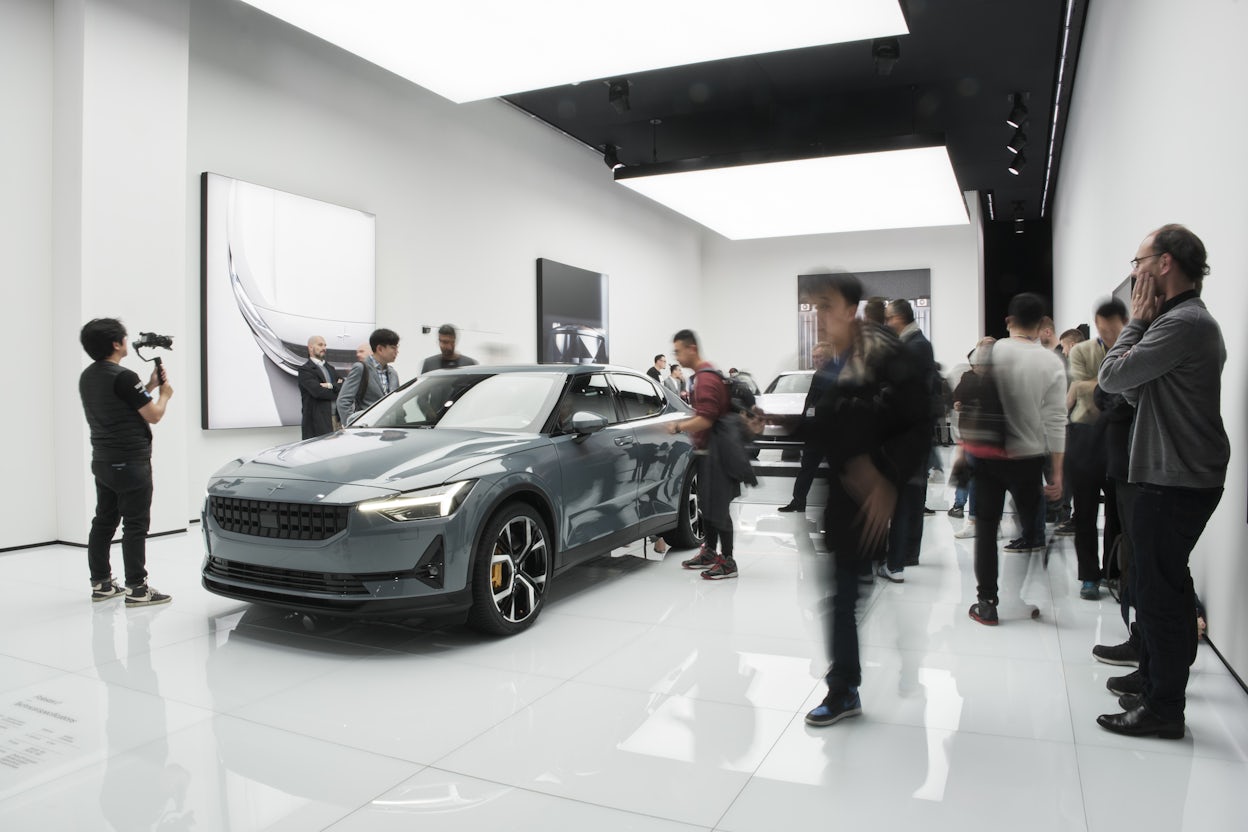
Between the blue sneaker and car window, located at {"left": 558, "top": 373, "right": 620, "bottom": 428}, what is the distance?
7.07ft

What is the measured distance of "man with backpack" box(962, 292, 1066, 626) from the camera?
385 centimetres

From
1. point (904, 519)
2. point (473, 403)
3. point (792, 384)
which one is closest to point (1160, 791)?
point (904, 519)

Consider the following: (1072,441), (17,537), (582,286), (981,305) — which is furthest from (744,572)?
(981,305)

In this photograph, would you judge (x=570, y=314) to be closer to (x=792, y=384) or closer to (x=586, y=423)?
(x=792, y=384)

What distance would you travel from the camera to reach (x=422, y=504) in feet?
11.8

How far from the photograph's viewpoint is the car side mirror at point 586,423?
14.4 ft

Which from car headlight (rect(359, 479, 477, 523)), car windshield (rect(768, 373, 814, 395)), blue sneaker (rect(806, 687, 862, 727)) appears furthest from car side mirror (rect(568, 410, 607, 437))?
car windshield (rect(768, 373, 814, 395))

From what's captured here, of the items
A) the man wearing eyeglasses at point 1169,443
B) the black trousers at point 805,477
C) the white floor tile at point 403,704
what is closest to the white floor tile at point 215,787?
the white floor tile at point 403,704

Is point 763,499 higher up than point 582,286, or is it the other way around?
point 582,286

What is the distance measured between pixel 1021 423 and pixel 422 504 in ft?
9.09

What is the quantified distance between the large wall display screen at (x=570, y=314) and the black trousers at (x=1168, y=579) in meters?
9.92

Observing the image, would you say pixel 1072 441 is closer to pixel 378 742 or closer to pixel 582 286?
pixel 378 742

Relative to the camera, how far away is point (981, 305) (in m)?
17.5

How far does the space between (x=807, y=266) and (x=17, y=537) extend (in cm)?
1584
